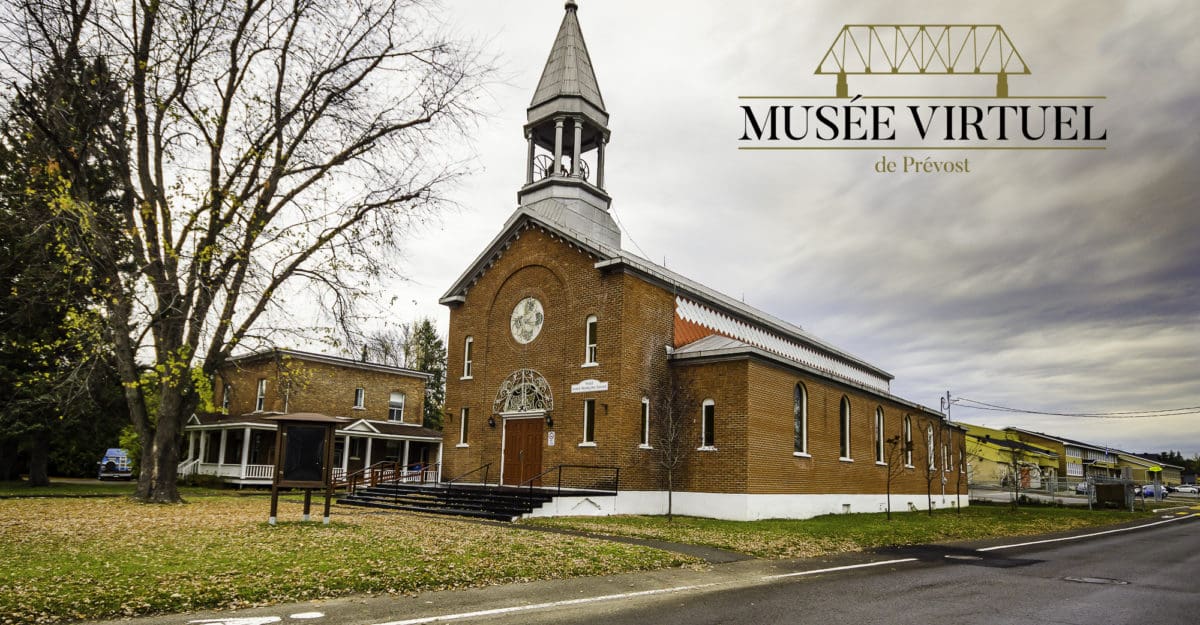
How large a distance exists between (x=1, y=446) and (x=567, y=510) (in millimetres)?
29449

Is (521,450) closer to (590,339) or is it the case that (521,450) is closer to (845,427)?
(590,339)

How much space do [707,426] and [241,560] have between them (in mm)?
14691

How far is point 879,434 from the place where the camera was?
97.0ft

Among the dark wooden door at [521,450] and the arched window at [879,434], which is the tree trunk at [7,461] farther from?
the arched window at [879,434]

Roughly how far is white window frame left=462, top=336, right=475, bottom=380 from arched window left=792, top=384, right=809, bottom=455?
11.4 meters

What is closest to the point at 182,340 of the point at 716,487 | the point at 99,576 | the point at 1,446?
the point at 99,576

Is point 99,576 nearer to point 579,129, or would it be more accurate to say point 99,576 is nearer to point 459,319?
point 459,319

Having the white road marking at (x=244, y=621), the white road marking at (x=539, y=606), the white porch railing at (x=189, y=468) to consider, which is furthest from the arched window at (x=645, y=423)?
the white porch railing at (x=189, y=468)

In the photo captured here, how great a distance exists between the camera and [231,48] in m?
19.8

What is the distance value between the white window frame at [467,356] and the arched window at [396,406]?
14.9 metres

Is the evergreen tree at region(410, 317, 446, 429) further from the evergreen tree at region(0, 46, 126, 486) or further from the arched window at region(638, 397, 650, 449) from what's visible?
the arched window at region(638, 397, 650, 449)

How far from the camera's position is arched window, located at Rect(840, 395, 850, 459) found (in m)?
26.7

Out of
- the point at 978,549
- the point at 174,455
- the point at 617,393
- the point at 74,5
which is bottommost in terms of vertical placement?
the point at 978,549

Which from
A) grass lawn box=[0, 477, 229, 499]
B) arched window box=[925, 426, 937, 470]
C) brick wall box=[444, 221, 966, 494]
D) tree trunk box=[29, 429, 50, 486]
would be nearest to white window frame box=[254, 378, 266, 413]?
grass lawn box=[0, 477, 229, 499]
